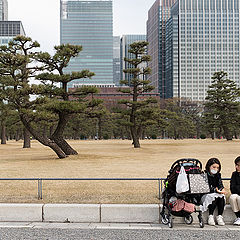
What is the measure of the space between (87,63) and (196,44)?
5889 centimetres

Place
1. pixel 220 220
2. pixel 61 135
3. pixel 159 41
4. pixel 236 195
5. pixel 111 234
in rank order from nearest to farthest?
1. pixel 111 234
2. pixel 220 220
3. pixel 236 195
4. pixel 61 135
5. pixel 159 41

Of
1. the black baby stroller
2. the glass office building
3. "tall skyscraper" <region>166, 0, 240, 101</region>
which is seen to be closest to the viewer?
the black baby stroller

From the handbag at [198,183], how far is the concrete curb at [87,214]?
0.51 m

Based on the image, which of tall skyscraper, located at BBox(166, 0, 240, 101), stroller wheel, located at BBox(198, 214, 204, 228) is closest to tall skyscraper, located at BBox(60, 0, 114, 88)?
tall skyscraper, located at BBox(166, 0, 240, 101)

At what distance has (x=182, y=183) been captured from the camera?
525 cm

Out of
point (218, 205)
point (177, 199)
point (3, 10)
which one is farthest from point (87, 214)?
point (3, 10)

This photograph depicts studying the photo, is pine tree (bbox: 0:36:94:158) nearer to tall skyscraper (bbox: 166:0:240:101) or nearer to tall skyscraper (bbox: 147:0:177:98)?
tall skyscraper (bbox: 166:0:240:101)

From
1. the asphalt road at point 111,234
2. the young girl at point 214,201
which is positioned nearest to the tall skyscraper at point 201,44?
the young girl at point 214,201

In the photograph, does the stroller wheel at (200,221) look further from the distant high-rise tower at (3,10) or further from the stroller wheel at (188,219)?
the distant high-rise tower at (3,10)

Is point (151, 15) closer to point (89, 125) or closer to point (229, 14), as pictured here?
point (229, 14)

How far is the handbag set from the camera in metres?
5.48

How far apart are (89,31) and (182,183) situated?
180m

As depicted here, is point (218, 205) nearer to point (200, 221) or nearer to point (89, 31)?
point (200, 221)

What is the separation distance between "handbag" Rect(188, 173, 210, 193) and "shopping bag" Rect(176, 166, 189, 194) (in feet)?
0.73
